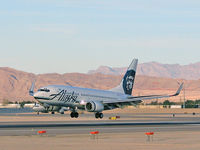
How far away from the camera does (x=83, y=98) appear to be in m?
85.2

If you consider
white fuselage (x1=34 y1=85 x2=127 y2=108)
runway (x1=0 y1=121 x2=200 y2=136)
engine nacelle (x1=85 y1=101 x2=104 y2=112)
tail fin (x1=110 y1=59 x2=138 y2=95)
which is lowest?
runway (x1=0 y1=121 x2=200 y2=136)

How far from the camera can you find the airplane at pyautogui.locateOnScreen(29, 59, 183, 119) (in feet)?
269

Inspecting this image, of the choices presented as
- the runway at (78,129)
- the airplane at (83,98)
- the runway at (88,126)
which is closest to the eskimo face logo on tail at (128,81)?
the airplane at (83,98)

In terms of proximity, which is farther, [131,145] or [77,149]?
[131,145]

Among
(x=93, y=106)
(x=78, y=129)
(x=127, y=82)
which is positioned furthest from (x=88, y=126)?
(x=127, y=82)

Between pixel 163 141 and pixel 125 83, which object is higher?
pixel 125 83

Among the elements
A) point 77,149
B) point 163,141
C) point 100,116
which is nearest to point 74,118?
point 100,116

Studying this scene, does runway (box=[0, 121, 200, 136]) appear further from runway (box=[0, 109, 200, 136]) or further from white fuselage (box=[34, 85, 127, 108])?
white fuselage (box=[34, 85, 127, 108])

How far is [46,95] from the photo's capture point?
81688 mm

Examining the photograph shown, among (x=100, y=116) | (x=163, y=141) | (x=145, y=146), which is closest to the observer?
(x=145, y=146)

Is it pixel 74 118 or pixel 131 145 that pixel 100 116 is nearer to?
pixel 74 118

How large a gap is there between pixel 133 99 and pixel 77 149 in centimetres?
5816

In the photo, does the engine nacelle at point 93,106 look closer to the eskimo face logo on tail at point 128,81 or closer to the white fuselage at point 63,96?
the white fuselage at point 63,96

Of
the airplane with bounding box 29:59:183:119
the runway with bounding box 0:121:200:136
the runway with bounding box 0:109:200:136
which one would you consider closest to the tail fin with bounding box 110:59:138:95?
the airplane with bounding box 29:59:183:119
